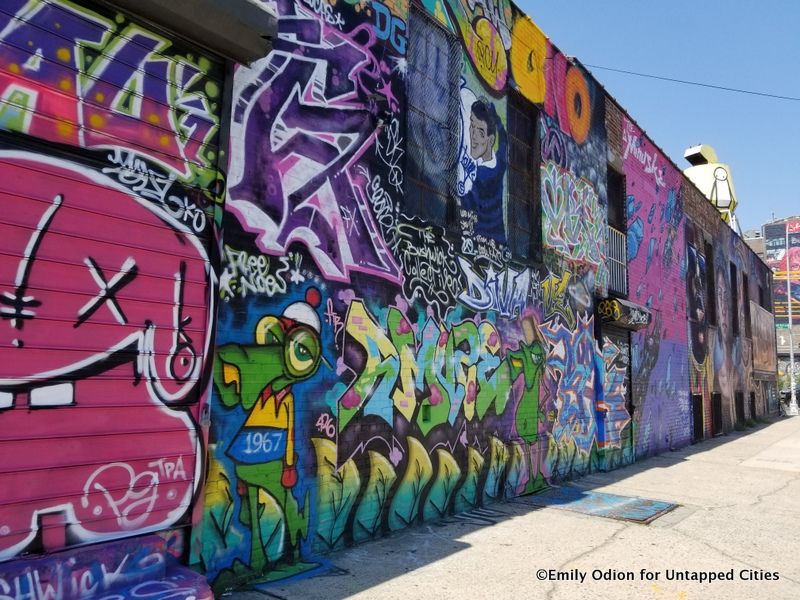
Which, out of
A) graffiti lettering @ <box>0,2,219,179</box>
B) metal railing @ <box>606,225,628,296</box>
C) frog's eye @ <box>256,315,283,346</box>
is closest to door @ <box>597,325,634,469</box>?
metal railing @ <box>606,225,628,296</box>

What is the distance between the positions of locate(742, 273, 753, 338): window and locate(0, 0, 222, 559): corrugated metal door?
2406 cm

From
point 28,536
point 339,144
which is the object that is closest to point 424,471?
point 339,144

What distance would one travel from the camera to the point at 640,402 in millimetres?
12477

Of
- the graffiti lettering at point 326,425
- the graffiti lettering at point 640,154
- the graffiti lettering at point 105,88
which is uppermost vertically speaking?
the graffiti lettering at point 640,154

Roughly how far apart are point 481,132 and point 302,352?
447 centimetres

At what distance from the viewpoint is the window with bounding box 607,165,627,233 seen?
12.2 metres

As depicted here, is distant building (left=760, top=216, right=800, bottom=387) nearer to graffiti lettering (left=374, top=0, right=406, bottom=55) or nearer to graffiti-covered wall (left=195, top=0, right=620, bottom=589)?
graffiti-covered wall (left=195, top=0, right=620, bottom=589)

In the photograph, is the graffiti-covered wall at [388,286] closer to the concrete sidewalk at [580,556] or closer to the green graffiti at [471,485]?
the green graffiti at [471,485]

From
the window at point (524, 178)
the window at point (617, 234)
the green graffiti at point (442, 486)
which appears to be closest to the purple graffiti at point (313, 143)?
the green graffiti at point (442, 486)

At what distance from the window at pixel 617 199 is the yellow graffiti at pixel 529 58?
350 cm

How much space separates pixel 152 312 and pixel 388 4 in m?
4.44

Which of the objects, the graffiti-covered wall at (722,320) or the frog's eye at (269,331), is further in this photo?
the graffiti-covered wall at (722,320)

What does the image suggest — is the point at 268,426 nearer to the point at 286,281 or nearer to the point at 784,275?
the point at 286,281

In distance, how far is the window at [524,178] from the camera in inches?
345
